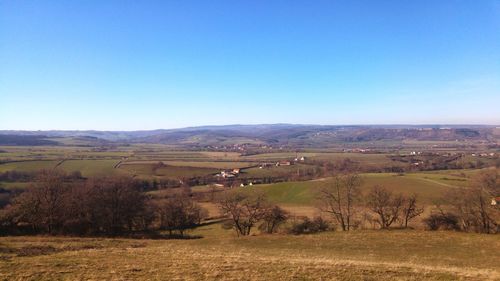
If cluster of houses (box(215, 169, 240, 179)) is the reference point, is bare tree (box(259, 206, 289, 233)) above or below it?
above

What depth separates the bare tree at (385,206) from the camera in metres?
43.9

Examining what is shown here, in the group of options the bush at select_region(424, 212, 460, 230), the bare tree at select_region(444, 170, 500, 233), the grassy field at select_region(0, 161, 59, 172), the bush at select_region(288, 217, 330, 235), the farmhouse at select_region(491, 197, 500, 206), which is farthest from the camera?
the grassy field at select_region(0, 161, 59, 172)

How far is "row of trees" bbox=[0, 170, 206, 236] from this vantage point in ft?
123

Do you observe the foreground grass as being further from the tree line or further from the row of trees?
the row of trees

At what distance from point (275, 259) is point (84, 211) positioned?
26609mm

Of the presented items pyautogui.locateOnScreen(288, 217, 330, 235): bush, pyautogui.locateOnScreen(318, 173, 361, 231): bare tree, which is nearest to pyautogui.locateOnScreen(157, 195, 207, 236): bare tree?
pyautogui.locateOnScreen(288, 217, 330, 235): bush

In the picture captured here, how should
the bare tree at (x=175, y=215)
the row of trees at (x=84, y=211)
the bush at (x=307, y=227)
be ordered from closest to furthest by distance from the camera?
the row of trees at (x=84, y=211)
the bush at (x=307, y=227)
the bare tree at (x=175, y=215)

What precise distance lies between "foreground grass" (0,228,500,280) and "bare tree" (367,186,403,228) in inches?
359

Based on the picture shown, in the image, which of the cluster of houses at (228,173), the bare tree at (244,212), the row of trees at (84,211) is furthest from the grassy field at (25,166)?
the bare tree at (244,212)

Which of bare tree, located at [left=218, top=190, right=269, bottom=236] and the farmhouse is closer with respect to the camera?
the farmhouse

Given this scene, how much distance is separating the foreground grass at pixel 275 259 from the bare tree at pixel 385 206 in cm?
911

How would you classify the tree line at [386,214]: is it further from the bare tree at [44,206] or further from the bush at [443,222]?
the bare tree at [44,206]

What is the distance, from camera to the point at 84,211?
1563 inches

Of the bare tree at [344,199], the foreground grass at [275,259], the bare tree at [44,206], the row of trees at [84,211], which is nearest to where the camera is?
the foreground grass at [275,259]
